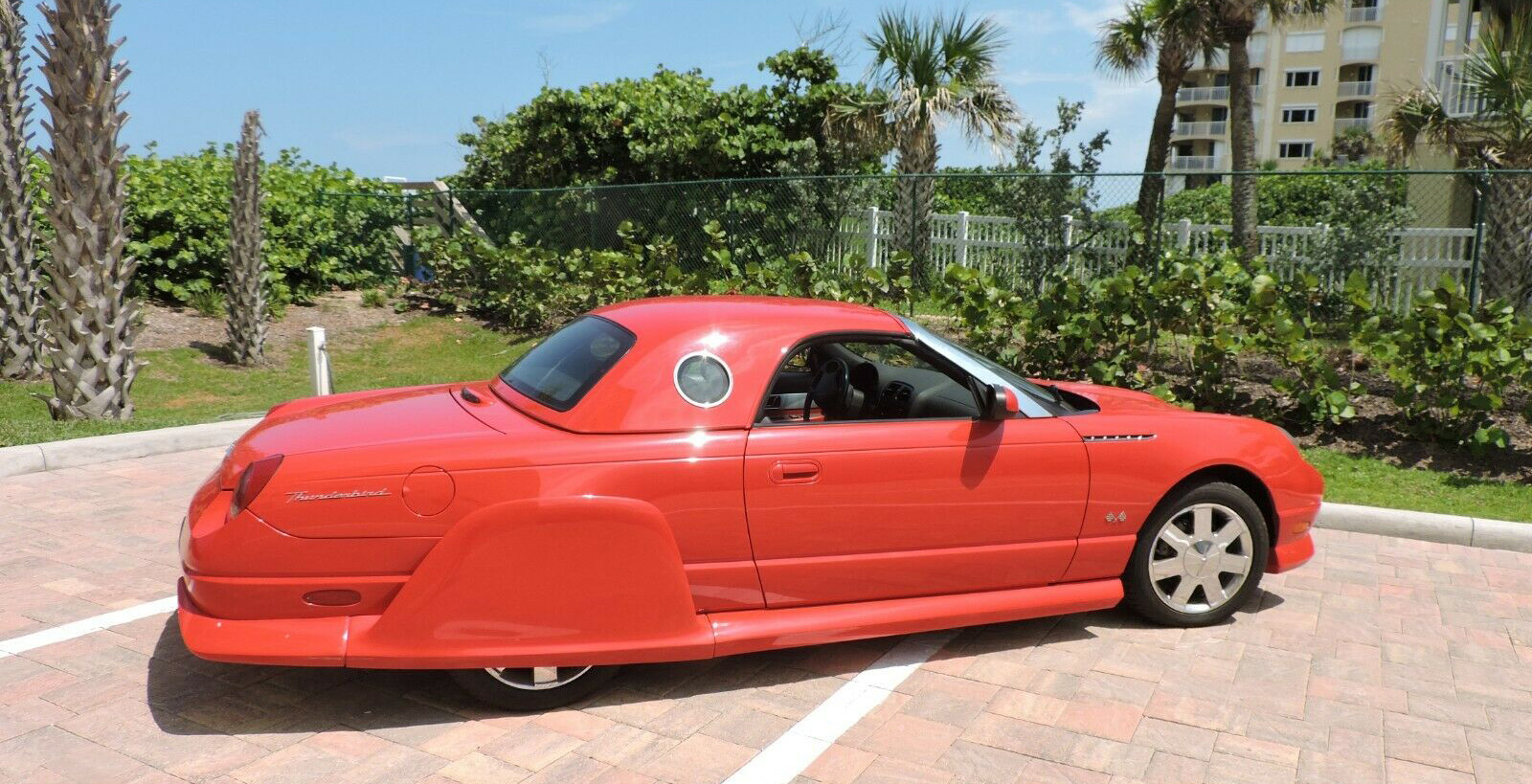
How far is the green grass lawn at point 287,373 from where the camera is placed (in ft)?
35.0

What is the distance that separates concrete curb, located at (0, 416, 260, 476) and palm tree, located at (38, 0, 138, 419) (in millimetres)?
1417

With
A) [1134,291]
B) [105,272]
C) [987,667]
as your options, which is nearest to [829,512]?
[987,667]

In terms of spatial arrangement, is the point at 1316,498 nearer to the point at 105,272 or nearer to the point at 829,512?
the point at 829,512

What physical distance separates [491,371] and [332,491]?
1029cm

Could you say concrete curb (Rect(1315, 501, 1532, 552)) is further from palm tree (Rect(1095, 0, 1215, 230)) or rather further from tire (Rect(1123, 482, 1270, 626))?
palm tree (Rect(1095, 0, 1215, 230))

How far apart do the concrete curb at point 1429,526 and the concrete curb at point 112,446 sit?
774 centimetres

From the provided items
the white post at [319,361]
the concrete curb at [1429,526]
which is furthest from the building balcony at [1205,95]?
the white post at [319,361]

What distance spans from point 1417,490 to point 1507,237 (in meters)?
3.32

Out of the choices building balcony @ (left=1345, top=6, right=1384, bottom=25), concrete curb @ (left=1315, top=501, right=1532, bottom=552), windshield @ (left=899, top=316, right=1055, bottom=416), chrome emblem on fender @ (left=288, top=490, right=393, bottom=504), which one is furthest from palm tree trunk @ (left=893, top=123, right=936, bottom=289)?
building balcony @ (left=1345, top=6, right=1384, bottom=25)

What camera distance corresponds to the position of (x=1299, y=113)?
204ft

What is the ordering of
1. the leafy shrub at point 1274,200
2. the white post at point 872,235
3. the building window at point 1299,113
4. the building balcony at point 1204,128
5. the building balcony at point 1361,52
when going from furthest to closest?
1. the building balcony at point 1204,128
2. the building window at point 1299,113
3. the building balcony at point 1361,52
4. the leafy shrub at point 1274,200
5. the white post at point 872,235

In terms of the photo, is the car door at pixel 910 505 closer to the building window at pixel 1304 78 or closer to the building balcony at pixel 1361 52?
the building balcony at pixel 1361 52

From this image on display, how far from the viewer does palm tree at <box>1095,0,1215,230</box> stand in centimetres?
1975

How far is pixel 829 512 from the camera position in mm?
4055
